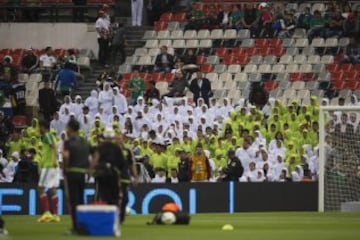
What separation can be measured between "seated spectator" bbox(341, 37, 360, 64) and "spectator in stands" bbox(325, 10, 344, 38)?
58cm

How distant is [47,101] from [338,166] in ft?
35.7

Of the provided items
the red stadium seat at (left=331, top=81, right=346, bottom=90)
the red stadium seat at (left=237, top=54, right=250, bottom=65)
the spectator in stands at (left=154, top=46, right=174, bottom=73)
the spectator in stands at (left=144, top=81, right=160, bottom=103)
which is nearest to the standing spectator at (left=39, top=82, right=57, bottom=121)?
the spectator in stands at (left=144, top=81, right=160, bottom=103)

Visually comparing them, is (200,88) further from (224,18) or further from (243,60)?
(224,18)

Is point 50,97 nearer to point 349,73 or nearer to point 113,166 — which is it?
point 349,73

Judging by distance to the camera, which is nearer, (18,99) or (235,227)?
(235,227)

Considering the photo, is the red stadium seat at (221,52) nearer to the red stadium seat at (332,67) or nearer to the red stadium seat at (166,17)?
the red stadium seat at (166,17)

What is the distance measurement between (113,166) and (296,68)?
21308 mm

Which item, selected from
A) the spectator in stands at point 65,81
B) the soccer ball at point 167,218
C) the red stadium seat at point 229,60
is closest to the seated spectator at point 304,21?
the red stadium seat at point 229,60

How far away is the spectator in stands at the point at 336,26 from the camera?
4266 centimetres

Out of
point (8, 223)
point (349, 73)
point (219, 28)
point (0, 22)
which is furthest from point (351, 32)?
point (8, 223)

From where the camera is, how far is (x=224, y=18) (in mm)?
44750

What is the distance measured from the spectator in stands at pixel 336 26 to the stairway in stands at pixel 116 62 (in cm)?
674

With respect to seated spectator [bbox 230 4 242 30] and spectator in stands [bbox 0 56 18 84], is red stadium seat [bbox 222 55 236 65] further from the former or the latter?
spectator in stands [bbox 0 56 18 84]

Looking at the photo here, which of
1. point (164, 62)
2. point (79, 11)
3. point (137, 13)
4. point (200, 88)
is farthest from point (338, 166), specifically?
point (79, 11)
